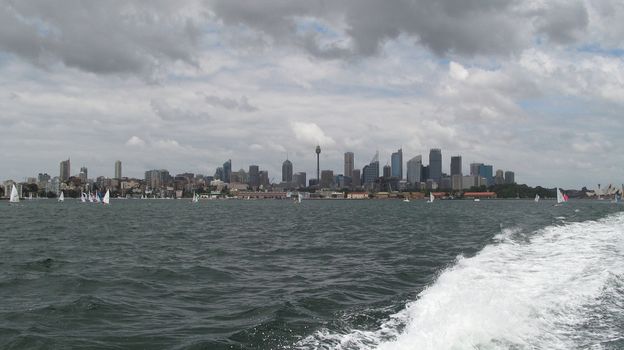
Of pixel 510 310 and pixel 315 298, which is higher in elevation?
pixel 510 310

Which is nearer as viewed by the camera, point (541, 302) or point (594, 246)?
→ point (541, 302)

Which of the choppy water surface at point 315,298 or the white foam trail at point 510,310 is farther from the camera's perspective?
the choppy water surface at point 315,298

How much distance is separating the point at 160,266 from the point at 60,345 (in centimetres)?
1214

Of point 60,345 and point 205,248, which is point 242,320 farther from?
point 205,248

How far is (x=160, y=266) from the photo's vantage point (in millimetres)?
24109

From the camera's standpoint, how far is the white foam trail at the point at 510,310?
11.5m

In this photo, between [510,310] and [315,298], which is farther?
[315,298]

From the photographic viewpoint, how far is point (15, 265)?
942 inches

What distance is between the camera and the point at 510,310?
1374 cm

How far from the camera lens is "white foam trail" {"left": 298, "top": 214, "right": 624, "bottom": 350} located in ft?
37.9

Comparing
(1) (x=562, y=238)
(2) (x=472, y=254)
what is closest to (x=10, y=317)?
(2) (x=472, y=254)

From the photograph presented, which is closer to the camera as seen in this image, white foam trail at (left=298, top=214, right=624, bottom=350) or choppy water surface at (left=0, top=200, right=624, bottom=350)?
white foam trail at (left=298, top=214, right=624, bottom=350)

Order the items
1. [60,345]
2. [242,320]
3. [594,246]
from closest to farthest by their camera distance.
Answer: [60,345]
[242,320]
[594,246]

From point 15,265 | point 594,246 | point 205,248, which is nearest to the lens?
point 15,265
